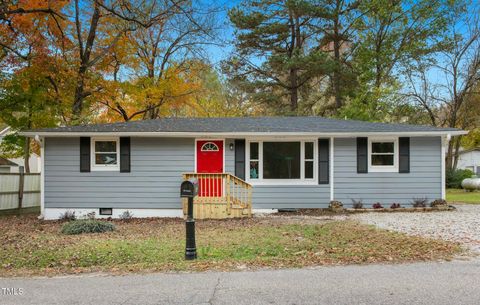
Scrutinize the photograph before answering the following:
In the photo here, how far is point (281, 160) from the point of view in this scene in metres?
13.0

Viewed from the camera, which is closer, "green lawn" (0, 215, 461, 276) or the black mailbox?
"green lawn" (0, 215, 461, 276)

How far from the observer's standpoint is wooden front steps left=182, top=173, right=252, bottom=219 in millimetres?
11820

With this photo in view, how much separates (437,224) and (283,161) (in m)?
4.92

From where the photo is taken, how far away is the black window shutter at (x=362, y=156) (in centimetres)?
1280

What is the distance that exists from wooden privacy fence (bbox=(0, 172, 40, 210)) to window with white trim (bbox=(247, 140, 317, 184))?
8493 millimetres

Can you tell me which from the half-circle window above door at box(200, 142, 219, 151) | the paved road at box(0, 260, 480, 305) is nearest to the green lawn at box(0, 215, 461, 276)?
the paved road at box(0, 260, 480, 305)

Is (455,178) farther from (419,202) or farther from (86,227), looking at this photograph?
(86,227)

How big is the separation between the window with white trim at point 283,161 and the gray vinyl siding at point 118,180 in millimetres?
2035

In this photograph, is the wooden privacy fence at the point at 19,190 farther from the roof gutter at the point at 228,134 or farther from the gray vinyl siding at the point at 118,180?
the roof gutter at the point at 228,134

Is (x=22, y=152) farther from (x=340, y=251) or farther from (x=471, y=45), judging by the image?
(x=471, y=45)

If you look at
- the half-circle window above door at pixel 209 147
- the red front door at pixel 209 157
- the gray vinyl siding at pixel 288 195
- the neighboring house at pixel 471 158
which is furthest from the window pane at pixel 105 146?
the neighboring house at pixel 471 158

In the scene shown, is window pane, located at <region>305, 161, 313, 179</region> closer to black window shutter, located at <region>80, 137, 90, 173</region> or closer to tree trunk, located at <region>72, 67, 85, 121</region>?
black window shutter, located at <region>80, 137, 90, 173</region>

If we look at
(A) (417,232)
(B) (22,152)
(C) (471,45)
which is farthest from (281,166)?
(C) (471,45)

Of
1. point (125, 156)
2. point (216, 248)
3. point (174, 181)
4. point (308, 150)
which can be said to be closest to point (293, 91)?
point (308, 150)
